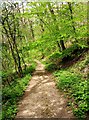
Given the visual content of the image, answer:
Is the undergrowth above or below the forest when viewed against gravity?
below

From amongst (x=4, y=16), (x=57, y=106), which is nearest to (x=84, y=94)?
(x=57, y=106)

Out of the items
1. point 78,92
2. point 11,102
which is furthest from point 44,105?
point 11,102

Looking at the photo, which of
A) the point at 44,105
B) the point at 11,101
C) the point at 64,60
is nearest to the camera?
the point at 44,105

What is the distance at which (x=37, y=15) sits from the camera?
61.8 feet

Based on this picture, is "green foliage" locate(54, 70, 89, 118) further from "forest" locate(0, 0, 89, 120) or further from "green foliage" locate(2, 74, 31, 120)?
"green foliage" locate(2, 74, 31, 120)

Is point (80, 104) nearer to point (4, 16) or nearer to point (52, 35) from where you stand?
point (52, 35)

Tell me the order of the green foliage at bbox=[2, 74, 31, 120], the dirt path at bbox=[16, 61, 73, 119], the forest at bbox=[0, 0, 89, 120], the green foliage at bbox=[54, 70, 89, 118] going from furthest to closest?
1. the green foliage at bbox=[2, 74, 31, 120]
2. the forest at bbox=[0, 0, 89, 120]
3. the dirt path at bbox=[16, 61, 73, 119]
4. the green foliage at bbox=[54, 70, 89, 118]

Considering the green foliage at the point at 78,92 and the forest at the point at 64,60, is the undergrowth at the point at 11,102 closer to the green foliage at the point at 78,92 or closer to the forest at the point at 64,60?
the forest at the point at 64,60

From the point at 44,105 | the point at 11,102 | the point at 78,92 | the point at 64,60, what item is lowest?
the point at 11,102

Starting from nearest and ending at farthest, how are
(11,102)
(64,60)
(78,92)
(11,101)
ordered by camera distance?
(78,92) → (11,102) → (11,101) → (64,60)

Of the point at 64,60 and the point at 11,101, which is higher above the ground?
the point at 64,60

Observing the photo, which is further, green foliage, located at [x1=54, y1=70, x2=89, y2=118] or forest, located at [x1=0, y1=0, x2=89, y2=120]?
forest, located at [x1=0, y1=0, x2=89, y2=120]

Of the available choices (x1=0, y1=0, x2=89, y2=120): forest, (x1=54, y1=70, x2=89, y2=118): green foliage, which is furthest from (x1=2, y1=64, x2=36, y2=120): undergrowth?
(x1=54, y1=70, x2=89, y2=118): green foliage

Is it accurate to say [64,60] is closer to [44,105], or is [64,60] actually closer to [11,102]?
[11,102]
